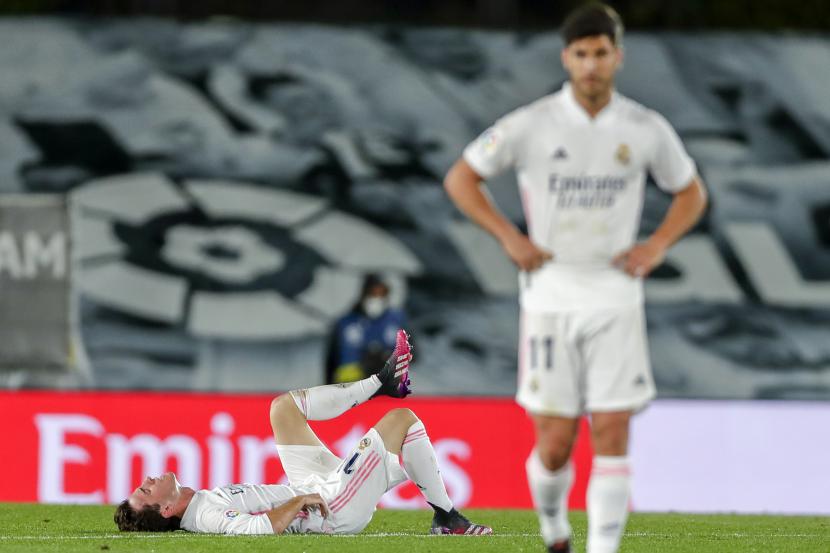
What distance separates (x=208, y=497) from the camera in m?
7.74

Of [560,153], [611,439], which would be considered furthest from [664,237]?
[611,439]

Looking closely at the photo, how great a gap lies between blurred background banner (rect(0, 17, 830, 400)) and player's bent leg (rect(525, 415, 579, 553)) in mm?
10649

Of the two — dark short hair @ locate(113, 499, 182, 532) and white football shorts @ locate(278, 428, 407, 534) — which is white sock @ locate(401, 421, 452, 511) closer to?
white football shorts @ locate(278, 428, 407, 534)

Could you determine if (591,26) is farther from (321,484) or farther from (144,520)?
(144,520)

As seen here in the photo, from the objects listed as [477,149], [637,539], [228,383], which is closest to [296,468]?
[637,539]

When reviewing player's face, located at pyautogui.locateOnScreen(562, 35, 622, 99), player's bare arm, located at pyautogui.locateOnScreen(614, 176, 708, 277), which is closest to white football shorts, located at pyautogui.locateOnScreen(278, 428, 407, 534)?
player's bare arm, located at pyautogui.locateOnScreen(614, 176, 708, 277)

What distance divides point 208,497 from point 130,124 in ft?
31.8

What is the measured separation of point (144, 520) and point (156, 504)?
0.54 ft

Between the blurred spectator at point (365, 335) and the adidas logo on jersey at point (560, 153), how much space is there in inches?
396

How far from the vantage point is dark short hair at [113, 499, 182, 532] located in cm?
777

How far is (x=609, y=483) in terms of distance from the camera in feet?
18.1

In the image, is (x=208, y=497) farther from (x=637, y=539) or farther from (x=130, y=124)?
(x=130, y=124)

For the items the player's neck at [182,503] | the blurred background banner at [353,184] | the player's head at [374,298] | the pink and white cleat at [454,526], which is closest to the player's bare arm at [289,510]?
the player's neck at [182,503]

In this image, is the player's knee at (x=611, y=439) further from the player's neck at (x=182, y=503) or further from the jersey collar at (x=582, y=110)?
the player's neck at (x=182, y=503)
